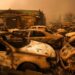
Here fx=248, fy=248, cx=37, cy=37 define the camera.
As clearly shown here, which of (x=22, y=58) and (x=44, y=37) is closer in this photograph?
(x=22, y=58)

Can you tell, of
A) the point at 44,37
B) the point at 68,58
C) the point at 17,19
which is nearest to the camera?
the point at 68,58

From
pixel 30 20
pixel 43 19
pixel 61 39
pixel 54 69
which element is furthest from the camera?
pixel 43 19

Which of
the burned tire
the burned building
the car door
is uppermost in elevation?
the burned building

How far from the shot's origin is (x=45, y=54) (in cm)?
823

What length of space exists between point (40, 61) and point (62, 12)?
1683cm

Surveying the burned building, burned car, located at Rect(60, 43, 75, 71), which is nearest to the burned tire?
burned car, located at Rect(60, 43, 75, 71)

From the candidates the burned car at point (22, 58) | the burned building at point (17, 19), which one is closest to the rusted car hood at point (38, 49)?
the burned car at point (22, 58)

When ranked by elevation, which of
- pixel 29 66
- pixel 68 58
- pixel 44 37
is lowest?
pixel 29 66

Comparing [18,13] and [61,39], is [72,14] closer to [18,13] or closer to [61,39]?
[18,13]

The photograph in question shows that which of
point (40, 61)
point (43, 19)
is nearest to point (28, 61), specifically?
point (40, 61)

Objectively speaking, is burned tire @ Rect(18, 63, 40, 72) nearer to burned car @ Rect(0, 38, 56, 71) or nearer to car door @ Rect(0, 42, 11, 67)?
burned car @ Rect(0, 38, 56, 71)

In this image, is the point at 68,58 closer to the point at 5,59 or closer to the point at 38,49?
the point at 38,49

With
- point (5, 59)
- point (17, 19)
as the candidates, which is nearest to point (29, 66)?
point (5, 59)

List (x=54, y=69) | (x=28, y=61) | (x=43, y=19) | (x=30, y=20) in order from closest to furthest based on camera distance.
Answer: (x=28, y=61), (x=54, y=69), (x=30, y=20), (x=43, y=19)
